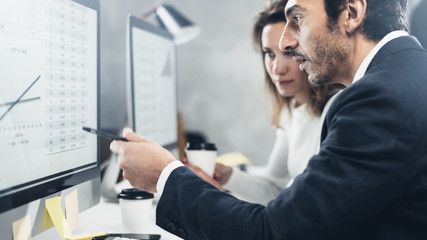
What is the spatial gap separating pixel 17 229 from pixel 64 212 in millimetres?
134

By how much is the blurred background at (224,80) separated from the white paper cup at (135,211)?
2.07 m

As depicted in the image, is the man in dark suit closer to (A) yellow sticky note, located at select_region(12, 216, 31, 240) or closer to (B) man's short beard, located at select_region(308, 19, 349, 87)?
(B) man's short beard, located at select_region(308, 19, 349, 87)

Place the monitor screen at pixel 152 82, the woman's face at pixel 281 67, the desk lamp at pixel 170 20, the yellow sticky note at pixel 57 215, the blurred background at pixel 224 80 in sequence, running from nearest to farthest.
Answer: the yellow sticky note at pixel 57 215 < the monitor screen at pixel 152 82 < the woman's face at pixel 281 67 < the desk lamp at pixel 170 20 < the blurred background at pixel 224 80

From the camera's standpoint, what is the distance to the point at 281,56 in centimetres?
135

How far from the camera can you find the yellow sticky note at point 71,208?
2.39ft

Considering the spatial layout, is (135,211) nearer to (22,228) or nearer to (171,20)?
(22,228)

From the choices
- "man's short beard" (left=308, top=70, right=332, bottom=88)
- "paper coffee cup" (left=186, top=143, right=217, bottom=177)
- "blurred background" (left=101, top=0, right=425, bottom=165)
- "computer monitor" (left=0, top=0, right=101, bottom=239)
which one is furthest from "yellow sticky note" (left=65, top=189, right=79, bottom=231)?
"blurred background" (left=101, top=0, right=425, bottom=165)

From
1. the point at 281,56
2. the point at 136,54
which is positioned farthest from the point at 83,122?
the point at 281,56

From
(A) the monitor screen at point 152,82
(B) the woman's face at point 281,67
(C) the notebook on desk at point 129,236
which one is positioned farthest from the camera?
(B) the woman's face at point 281,67

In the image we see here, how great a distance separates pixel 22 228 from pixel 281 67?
101 cm

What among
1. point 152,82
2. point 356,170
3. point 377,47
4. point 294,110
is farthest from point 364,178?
point 294,110

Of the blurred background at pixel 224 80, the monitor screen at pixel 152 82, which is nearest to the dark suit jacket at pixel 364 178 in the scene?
the monitor screen at pixel 152 82

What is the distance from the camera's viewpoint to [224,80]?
2.93m

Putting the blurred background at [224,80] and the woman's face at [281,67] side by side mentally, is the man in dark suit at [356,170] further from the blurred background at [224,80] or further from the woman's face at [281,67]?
the blurred background at [224,80]
